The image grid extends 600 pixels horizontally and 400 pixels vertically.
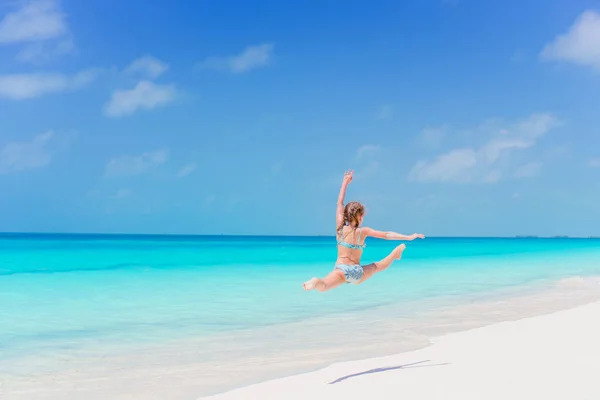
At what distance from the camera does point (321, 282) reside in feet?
20.5

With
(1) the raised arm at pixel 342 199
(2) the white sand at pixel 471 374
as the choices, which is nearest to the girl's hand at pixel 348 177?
(1) the raised arm at pixel 342 199

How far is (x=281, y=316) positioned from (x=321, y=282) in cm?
543

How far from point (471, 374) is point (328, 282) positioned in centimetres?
171

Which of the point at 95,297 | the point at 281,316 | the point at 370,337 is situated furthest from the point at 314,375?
the point at 95,297

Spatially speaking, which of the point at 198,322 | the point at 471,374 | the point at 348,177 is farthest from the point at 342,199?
the point at 198,322

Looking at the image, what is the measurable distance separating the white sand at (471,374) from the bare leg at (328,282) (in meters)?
0.92

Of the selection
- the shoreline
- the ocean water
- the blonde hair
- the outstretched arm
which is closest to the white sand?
the shoreline

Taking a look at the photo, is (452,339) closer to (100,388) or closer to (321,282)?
(321,282)

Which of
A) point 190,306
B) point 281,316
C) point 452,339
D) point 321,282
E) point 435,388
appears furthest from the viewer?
point 190,306

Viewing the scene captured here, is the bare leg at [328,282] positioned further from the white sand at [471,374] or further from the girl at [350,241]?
the white sand at [471,374]

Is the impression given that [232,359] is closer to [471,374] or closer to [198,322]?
[471,374]

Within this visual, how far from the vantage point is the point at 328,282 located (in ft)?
21.4

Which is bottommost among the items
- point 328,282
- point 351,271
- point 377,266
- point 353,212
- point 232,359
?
point 232,359

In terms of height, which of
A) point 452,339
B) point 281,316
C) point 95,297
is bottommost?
point 452,339
